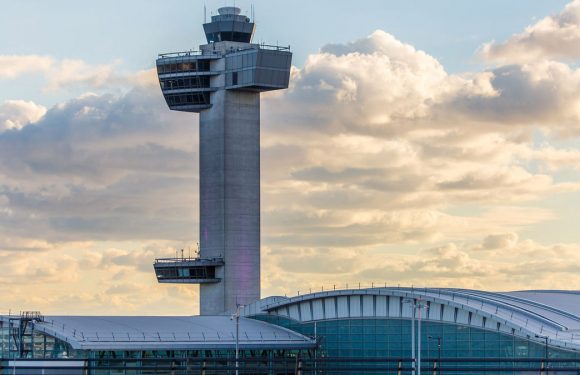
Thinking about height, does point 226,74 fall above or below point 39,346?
above

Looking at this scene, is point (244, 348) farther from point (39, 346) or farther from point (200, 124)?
point (200, 124)

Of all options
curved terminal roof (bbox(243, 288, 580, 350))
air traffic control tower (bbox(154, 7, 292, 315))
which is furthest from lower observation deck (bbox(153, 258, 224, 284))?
curved terminal roof (bbox(243, 288, 580, 350))

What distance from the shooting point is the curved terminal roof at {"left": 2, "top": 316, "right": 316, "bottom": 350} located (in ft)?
450

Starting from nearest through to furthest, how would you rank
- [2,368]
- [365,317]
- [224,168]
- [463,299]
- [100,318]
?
[2,368] < [463,299] < [365,317] < [100,318] < [224,168]

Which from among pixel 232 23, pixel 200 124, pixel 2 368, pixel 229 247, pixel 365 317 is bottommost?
pixel 2 368

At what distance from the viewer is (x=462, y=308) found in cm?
12631

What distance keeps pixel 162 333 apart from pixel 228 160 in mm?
53577

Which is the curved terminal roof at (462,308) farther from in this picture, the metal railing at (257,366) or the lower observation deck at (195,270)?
the lower observation deck at (195,270)

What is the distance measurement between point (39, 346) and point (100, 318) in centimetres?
970

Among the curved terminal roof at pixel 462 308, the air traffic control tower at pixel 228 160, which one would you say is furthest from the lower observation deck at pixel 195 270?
the curved terminal roof at pixel 462 308

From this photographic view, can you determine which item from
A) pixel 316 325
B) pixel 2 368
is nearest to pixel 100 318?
pixel 316 325

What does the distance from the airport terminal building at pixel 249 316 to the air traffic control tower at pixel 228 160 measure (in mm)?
186

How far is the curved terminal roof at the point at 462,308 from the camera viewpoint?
12031 cm

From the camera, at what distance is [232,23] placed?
19912 cm
